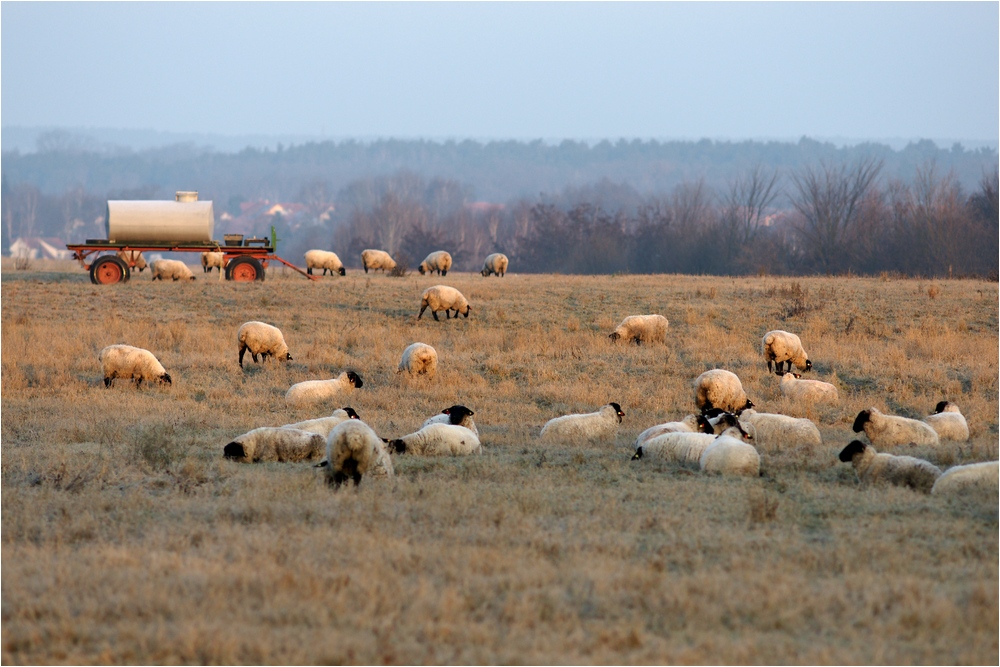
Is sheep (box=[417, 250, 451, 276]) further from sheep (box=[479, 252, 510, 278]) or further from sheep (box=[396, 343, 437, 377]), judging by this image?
sheep (box=[396, 343, 437, 377])

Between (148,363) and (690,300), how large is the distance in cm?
1396

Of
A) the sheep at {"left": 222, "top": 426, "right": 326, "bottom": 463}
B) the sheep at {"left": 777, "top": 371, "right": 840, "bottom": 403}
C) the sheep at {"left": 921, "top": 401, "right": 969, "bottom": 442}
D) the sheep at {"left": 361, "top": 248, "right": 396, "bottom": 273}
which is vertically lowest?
the sheep at {"left": 361, "top": 248, "right": 396, "bottom": 273}

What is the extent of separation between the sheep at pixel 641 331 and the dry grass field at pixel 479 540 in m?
3.88

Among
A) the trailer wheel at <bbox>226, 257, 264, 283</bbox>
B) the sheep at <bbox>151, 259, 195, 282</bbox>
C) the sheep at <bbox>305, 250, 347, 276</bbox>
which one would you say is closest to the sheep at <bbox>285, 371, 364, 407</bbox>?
the trailer wheel at <bbox>226, 257, 264, 283</bbox>

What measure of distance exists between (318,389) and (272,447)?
4.34m

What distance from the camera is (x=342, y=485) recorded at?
8867mm

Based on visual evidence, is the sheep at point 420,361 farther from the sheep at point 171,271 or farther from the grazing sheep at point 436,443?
the sheep at point 171,271

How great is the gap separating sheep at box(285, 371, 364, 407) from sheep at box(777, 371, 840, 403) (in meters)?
6.38

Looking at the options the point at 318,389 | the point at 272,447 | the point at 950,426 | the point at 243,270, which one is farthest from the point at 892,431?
the point at 243,270

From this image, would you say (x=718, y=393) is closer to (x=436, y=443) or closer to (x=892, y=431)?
(x=892, y=431)

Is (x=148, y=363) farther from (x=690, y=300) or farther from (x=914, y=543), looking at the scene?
(x=690, y=300)

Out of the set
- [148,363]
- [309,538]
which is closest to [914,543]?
[309,538]

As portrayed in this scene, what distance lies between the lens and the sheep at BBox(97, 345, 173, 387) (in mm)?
15883

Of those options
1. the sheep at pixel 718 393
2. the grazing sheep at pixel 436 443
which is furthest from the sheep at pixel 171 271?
the grazing sheep at pixel 436 443
